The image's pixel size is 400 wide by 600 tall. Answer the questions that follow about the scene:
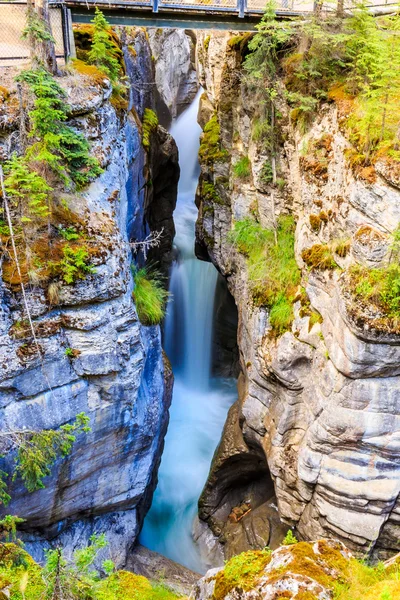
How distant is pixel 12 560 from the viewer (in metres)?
5.70

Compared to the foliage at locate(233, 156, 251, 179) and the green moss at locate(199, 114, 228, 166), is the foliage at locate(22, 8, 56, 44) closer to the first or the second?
the foliage at locate(233, 156, 251, 179)

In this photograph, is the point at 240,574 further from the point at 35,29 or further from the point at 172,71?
the point at 172,71

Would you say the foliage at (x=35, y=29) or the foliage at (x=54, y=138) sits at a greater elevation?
the foliage at (x=35, y=29)

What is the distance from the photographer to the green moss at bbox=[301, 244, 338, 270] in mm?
9039

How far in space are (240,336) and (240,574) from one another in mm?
8201

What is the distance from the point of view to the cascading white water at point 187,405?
13.0 meters

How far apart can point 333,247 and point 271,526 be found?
23.4 ft

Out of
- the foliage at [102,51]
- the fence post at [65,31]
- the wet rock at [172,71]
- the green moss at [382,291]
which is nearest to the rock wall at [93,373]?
the foliage at [102,51]

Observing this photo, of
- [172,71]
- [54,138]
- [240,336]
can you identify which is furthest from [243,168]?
[172,71]

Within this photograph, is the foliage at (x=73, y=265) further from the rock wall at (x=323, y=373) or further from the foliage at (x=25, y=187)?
the rock wall at (x=323, y=373)

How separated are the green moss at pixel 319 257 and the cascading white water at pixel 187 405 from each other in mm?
7741

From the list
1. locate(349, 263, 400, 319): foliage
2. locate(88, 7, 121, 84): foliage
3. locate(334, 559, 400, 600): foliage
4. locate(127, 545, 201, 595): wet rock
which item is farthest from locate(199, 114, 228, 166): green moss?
locate(334, 559, 400, 600): foliage

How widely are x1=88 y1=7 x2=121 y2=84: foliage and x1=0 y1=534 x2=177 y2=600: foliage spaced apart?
8.47m

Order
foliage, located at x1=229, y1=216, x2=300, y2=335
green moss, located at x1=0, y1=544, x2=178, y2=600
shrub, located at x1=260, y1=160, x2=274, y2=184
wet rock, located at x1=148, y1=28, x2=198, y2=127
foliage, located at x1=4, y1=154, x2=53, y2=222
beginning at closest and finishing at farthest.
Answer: green moss, located at x1=0, y1=544, x2=178, y2=600
foliage, located at x1=4, y1=154, x2=53, y2=222
foliage, located at x1=229, y1=216, x2=300, y2=335
shrub, located at x1=260, y1=160, x2=274, y2=184
wet rock, located at x1=148, y1=28, x2=198, y2=127
